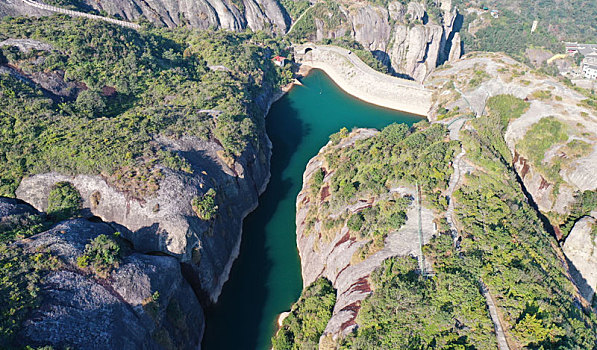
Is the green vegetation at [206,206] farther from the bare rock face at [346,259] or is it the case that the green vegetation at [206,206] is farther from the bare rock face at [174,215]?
the bare rock face at [346,259]

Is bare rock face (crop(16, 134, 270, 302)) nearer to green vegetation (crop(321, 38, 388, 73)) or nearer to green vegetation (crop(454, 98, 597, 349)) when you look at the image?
green vegetation (crop(454, 98, 597, 349))

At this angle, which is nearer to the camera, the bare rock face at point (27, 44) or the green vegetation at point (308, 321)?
the green vegetation at point (308, 321)

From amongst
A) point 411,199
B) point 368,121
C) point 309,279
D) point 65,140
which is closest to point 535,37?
point 368,121

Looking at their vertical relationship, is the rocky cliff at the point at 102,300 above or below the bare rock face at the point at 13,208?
below

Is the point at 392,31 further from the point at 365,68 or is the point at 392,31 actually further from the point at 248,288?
the point at 248,288

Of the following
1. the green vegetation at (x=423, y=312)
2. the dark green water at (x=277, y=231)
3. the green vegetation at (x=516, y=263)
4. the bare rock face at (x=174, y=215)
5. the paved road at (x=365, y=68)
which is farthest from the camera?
the paved road at (x=365, y=68)

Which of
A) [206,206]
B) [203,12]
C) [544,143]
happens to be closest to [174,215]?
[206,206]

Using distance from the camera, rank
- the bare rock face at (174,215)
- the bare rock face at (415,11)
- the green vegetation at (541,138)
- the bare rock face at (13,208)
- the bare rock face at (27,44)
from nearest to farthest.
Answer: the bare rock face at (13,208) → the bare rock face at (174,215) → the bare rock face at (27,44) → the green vegetation at (541,138) → the bare rock face at (415,11)

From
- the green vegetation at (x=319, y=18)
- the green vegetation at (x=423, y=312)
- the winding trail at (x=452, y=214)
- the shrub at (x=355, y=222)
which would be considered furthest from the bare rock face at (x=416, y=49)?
the green vegetation at (x=423, y=312)

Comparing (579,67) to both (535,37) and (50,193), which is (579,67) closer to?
(535,37)
